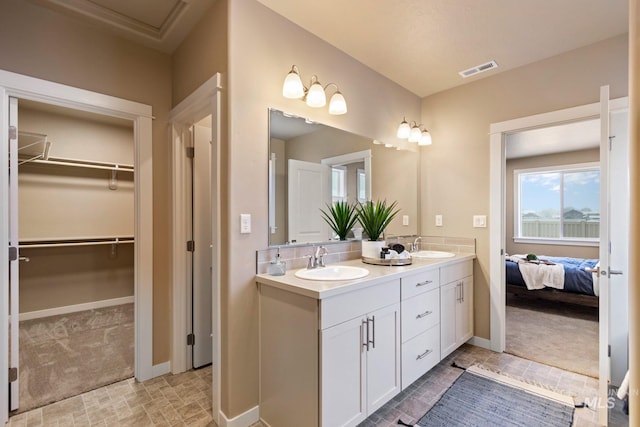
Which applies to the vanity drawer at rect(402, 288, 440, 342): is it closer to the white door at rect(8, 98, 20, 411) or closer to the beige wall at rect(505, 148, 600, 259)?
the white door at rect(8, 98, 20, 411)

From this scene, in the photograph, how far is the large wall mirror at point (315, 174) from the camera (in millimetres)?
2016

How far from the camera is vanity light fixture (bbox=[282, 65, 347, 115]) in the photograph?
1.92m

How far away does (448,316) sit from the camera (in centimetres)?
246

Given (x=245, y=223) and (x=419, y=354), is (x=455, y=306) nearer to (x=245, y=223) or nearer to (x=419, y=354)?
(x=419, y=354)

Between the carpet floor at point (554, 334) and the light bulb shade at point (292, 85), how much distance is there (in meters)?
2.90

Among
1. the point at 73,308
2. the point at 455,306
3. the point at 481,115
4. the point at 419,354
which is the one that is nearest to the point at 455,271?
the point at 455,306

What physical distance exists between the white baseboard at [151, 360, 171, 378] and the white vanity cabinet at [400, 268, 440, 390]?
180cm

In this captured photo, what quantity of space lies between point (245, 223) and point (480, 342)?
2517 mm

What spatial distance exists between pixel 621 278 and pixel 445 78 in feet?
6.97

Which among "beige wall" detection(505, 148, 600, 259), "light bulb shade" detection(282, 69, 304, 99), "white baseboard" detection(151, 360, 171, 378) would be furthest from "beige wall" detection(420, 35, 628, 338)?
"beige wall" detection(505, 148, 600, 259)

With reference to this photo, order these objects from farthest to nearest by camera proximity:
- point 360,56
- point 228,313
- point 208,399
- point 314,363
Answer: point 360,56, point 208,399, point 228,313, point 314,363

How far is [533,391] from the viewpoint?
211cm

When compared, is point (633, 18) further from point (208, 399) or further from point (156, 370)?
point (156, 370)

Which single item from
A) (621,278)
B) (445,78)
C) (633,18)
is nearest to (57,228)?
(445,78)
